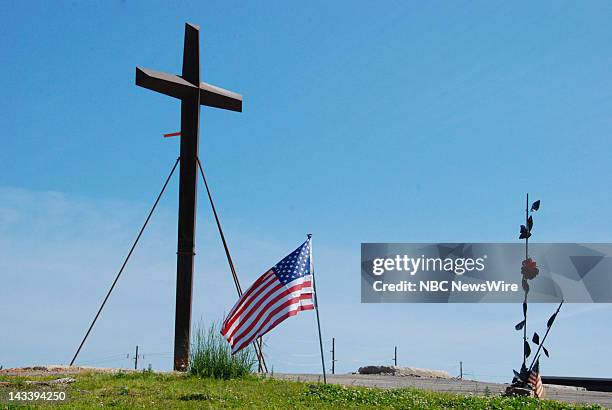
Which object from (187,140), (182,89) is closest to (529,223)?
(187,140)

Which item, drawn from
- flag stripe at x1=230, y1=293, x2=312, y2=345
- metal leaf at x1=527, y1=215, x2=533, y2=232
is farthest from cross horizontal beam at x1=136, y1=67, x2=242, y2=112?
metal leaf at x1=527, y1=215, x2=533, y2=232

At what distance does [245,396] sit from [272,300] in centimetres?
191

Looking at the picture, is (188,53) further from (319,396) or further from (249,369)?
(319,396)

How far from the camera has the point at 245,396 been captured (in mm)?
12414

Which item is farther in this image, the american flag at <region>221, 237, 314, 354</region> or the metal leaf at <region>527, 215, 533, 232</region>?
the metal leaf at <region>527, 215, 533, 232</region>

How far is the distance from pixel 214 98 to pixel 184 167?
1909mm

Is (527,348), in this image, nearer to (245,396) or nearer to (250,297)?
(250,297)

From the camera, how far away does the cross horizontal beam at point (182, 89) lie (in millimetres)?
17812

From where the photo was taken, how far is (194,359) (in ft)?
49.1

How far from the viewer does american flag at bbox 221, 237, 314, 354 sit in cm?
1353

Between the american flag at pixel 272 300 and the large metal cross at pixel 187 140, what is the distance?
142 inches

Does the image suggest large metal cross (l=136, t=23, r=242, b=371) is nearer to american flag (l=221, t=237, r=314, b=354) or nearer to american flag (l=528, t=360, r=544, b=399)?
A: american flag (l=221, t=237, r=314, b=354)

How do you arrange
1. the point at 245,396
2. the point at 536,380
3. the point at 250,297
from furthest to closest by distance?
the point at 536,380
the point at 250,297
the point at 245,396

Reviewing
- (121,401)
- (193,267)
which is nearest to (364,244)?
(193,267)
